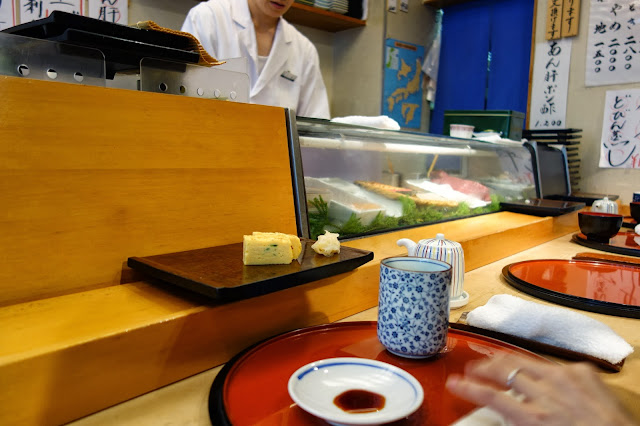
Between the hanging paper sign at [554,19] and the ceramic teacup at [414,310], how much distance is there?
3279 millimetres

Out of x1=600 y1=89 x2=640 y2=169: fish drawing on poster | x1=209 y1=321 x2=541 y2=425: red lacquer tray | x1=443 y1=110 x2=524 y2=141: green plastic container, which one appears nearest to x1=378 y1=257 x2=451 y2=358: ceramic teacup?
x1=209 y1=321 x2=541 y2=425: red lacquer tray

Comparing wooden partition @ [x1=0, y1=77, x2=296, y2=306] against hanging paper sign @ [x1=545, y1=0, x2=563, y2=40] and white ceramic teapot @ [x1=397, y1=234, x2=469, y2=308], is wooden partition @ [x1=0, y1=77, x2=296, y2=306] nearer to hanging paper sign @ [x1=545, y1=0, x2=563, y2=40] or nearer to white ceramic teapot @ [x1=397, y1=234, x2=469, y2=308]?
white ceramic teapot @ [x1=397, y1=234, x2=469, y2=308]

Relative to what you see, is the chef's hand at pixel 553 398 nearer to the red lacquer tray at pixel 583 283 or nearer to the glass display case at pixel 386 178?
the red lacquer tray at pixel 583 283

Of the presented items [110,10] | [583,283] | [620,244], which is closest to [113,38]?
[583,283]

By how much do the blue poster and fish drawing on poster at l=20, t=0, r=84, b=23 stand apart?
8.00 feet

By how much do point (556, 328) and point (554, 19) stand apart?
10.6 feet

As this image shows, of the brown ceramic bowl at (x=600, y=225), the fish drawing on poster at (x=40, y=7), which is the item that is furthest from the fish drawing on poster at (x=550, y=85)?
the fish drawing on poster at (x=40, y=7)

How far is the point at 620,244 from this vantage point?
172 centimetres

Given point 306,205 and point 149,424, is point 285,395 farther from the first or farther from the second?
point 306,205

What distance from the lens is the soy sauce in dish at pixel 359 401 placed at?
0.57 m

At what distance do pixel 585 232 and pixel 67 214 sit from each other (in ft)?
5.81

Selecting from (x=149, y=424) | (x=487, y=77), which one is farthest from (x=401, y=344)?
(x=487, y=77)

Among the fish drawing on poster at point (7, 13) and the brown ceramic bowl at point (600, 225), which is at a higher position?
the fish drawing on poster at point (7, 13)

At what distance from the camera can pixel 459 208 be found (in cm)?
195
